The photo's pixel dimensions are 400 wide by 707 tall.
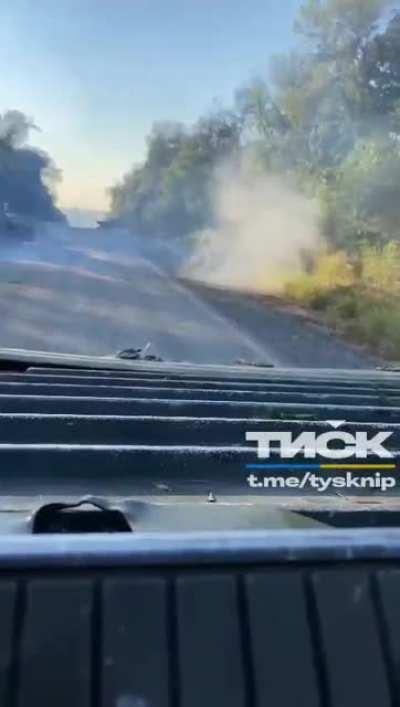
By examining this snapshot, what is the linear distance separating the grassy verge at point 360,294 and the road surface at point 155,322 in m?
0.67

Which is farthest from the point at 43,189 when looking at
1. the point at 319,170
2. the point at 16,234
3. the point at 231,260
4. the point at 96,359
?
the point at 96,359

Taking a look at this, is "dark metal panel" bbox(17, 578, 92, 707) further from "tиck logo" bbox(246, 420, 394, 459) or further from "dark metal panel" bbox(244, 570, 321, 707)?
"tиck logo" bbox(246, 420, 394, 459)

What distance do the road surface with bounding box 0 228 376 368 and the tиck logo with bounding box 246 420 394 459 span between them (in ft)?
28.7

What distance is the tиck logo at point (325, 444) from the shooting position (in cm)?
233

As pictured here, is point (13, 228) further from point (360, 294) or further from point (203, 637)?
point (203, 637)

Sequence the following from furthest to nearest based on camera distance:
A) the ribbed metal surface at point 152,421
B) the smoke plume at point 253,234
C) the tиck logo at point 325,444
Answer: the smoke plume at point 253,234
the tиck logo at point 325,444
the ribbed metal surface at point 152,421

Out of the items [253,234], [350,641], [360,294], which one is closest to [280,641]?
[350,641]

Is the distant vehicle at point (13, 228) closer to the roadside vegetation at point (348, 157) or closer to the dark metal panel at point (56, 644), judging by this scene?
the roadside vegetation at point (348, 157)

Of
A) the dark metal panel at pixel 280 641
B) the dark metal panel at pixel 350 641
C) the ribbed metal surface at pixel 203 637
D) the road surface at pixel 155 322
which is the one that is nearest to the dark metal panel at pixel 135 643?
the ribbed metal surface at pixel 203 637

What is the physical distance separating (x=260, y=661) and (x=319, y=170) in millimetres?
21303

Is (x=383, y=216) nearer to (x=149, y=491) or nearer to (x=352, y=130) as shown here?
(x=352, y=130)

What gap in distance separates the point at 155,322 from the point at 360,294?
599 centimetres

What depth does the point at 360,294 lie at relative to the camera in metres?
19.5

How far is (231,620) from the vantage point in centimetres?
130
